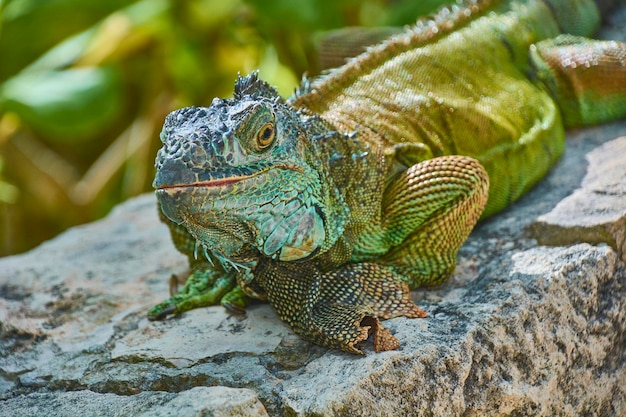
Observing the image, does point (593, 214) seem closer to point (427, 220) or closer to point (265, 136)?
point (427, 220)

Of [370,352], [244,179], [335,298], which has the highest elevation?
[244,179]

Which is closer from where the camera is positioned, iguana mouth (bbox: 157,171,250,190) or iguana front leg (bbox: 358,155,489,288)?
iguana mouth (bbox: 157,171,250,190)

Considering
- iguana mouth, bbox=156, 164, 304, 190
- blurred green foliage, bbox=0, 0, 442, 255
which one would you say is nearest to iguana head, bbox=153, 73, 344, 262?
iguana mouth, bbox=156, 164, 304, 190

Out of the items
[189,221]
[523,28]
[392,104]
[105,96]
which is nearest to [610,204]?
[392,104]

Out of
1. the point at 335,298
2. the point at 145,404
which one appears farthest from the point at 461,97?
the point at 145,404

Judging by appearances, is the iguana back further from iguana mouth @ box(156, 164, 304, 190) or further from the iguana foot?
the iguana foot

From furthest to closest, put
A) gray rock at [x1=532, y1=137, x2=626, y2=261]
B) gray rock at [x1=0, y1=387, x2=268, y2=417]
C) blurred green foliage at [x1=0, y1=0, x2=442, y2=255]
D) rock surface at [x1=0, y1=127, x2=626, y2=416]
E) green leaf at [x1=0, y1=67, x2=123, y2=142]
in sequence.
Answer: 1. blurred green foliage at [x1=0, y1=0, x2=442, y2=255]
2. green leaf at [x1=0, y1=67, x2=123, y2=142]
3. gray rock at [x1=532, y1=137, x2=626, y2=261]
4. rock surface at [x1=0, y1=127, x2=626, y2=416]
5. gray rock at [x1=0, y1=387, x2=268, y2=417]

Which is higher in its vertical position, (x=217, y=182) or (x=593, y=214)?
(x=217, y=182)
